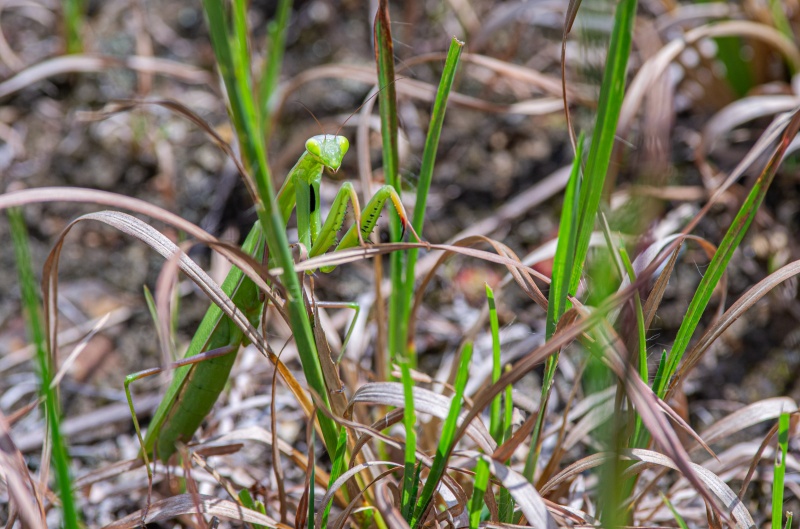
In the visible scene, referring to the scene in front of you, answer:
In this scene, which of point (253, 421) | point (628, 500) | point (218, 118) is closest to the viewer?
point (628, 500)

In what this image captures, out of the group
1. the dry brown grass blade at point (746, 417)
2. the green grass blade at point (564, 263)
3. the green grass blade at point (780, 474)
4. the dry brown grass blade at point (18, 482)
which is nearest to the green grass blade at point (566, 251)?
the green grass blade at point (564, 263)

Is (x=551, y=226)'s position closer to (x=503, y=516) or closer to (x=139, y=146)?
(x=503, y=516)

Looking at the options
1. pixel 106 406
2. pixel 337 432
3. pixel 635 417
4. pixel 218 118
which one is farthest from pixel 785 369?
pixel 218 118

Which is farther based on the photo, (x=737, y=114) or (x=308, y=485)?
(x=737, y=114)

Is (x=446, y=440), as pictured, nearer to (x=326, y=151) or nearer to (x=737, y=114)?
(x=326, y=151)

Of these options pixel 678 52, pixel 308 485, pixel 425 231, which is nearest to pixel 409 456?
pixel 308 485

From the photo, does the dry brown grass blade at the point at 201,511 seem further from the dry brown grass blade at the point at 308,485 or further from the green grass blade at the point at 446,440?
the green grass blade at the point at 446,440

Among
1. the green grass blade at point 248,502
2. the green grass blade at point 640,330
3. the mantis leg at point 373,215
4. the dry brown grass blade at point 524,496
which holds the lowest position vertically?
the green grass blade at point 248,502
